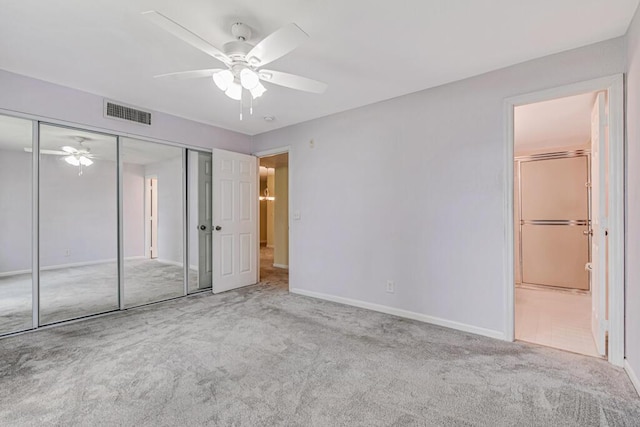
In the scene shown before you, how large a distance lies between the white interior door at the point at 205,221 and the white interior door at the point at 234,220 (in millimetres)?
200

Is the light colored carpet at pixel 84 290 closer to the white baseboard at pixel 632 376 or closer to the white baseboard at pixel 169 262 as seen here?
the white baseboard at pixel 169 262

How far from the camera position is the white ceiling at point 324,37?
6.09 feet

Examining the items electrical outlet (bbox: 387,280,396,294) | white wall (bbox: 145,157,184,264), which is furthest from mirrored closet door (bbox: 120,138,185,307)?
electrical outlet (bbox: 387,280,396,294)

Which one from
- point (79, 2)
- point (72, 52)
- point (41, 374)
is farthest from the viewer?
point (72, 52)

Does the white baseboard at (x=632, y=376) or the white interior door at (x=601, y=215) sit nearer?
the white baseboard at (x=632, y=376)

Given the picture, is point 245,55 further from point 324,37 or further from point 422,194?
point 422,194

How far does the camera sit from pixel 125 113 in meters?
3.42

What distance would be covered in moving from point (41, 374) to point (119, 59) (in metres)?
2.49

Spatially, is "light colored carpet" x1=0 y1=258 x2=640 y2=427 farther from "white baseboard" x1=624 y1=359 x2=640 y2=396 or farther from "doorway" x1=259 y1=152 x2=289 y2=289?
"doorway" x1=259 y1=152 x2=289 y2=289

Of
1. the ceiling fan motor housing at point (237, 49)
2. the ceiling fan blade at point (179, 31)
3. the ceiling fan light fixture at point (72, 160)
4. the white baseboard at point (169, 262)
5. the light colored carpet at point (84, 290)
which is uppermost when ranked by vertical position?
the ceiling fan motor housing at point (237, 49)

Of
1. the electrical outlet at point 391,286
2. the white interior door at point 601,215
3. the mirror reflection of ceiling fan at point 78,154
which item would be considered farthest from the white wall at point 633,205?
the mirror reflection of ceiling fan at point 78,154

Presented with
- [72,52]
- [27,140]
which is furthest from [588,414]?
[27,140]

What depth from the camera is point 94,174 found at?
133 inches

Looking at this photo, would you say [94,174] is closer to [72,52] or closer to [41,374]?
[72,52]
